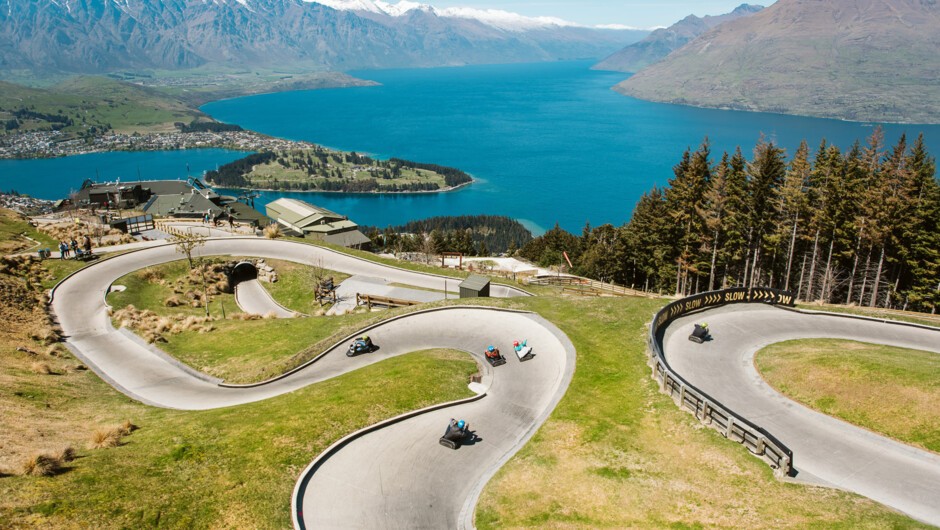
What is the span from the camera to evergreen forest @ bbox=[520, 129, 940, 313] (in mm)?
43875

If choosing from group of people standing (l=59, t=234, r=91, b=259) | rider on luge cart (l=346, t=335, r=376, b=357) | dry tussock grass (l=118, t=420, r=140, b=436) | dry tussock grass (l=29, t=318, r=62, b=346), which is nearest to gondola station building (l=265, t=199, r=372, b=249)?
group of people standing (l=59, t=234, r=91, b=259)

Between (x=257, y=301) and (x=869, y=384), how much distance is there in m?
44.4

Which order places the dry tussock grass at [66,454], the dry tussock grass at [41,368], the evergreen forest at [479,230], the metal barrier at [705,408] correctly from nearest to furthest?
the dry tussock grass at [66,454]
the metal barrier at [705,408]
the dry tussock grass at [41,368]
the evergreen forest at [479,230]

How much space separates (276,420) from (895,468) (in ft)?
76.1

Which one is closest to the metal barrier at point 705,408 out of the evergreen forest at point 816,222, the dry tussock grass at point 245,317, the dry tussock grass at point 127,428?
the evergreen forest at point 816,222

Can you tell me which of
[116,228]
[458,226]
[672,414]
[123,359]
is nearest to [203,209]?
[116,228]

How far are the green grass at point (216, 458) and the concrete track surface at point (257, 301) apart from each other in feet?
58.1

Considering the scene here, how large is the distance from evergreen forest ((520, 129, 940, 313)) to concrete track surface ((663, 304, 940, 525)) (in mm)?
15657

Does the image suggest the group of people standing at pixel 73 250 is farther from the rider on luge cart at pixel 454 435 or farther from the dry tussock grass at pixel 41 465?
the rider on luge cart at pixel 454 435

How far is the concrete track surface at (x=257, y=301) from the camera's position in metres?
45.2

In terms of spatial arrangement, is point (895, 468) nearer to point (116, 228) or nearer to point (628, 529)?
point (628, 529)

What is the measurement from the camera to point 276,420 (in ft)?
71.3

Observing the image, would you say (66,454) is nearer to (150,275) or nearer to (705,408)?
(705,408)

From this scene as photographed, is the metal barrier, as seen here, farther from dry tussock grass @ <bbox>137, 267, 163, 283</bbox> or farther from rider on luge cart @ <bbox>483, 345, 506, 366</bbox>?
dry tussock grass @ <bbox>137, 267, 163, 283</bbox>
